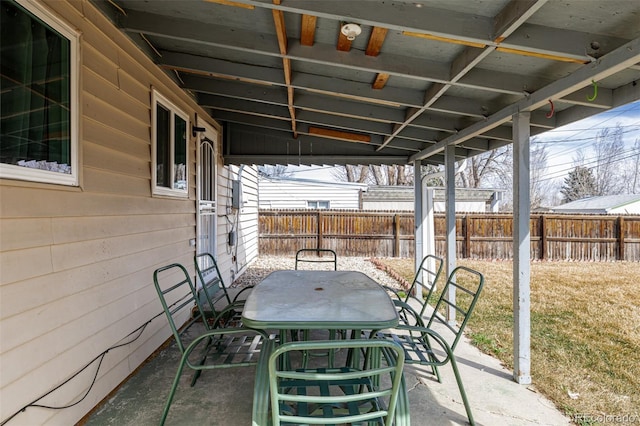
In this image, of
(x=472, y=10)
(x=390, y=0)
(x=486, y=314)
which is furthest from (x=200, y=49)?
(x=486, y=314)

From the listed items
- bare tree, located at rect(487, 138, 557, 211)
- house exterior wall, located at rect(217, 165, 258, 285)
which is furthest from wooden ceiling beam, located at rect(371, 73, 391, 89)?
bare tree, located at rect(487, 138, 557, 211)

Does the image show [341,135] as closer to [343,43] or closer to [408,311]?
[343,43]

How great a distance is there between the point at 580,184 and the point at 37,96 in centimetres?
3007

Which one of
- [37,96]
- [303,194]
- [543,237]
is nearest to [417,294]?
[37,96]

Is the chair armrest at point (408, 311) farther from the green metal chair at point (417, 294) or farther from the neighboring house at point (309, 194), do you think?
the neighboring house at point (309, 194)

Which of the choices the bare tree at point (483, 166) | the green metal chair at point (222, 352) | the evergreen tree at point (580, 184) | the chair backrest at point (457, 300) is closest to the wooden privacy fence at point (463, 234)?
the chair backrest at point (457, 300)

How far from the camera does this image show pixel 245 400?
2312 mm

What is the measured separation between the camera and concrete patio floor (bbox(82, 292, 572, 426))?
2127 mm

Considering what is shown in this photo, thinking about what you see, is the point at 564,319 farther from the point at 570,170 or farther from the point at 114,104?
the point at 570,170

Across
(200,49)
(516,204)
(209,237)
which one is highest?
(200,49)

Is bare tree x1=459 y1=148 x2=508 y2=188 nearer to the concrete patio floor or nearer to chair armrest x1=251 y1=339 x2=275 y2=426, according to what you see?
the concrete patio floor

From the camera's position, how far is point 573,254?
9.20 m

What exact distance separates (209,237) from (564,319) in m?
4.91

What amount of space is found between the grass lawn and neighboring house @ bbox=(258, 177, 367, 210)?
6.79 metres
